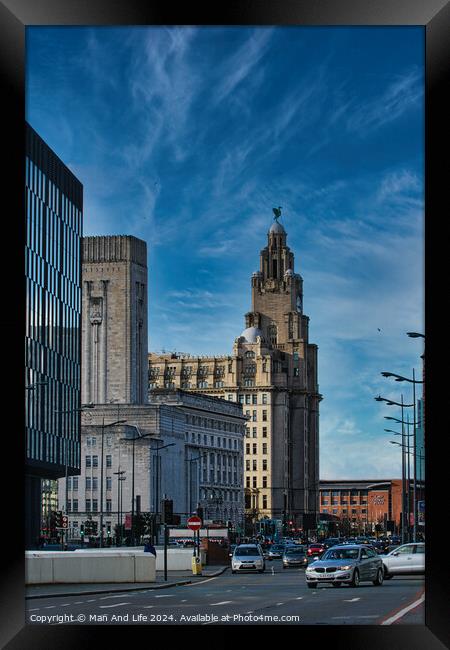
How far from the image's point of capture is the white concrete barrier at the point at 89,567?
40.9 metres

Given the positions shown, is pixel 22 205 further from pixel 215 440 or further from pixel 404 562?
pixel 215 440

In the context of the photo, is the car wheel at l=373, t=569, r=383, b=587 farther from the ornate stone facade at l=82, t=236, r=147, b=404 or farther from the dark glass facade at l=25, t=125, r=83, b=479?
the ornate stone facade at l=82, t=236, r=147, b=404

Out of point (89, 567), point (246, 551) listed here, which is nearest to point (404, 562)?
point (89, 567)

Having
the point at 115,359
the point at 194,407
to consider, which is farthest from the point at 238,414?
the point at 115,359

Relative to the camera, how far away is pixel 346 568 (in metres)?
36.0

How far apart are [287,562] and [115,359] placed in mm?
97198

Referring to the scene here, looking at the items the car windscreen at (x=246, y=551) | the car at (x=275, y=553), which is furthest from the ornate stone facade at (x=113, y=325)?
the car windscreen at (x=246, y=551)

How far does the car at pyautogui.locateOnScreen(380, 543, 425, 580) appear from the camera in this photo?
145 ft

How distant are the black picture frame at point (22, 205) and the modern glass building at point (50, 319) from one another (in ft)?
190

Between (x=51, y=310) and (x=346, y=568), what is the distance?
58.1 meters

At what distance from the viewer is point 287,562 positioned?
65438 millimetres

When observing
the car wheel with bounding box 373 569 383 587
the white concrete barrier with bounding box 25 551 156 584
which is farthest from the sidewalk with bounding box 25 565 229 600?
the car wheel with bounding box 373 569 383 587

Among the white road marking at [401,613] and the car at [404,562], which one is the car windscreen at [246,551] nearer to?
the car at [404,562]

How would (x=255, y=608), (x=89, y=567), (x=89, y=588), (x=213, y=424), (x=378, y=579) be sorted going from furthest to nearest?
(x=213, y=424) → (x=89, y=567) → (x=89, y=588) → (x=378, y=579) → (x=255, y=608)
